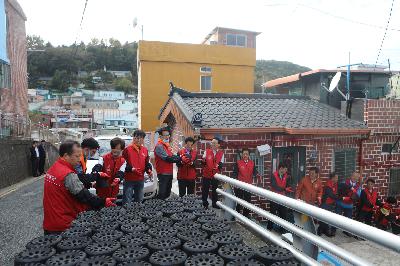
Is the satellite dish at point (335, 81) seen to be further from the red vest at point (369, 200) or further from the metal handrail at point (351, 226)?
the metal handrail at point (351, 226)

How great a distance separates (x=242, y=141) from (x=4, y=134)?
11.4m

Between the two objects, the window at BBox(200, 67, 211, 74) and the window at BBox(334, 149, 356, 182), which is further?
the window at BBox(200, 67, 211, 74)

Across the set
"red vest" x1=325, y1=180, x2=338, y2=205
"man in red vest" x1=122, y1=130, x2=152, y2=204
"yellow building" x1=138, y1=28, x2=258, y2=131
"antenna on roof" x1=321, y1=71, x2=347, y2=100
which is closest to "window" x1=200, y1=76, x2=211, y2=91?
"yellow building" x1=138, y1=28, x2=258, y2=131

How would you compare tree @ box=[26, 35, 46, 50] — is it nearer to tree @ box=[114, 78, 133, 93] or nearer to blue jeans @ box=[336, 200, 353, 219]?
tree @ box=[114, 78, 133, 93]

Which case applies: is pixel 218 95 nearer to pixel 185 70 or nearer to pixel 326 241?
pixel 326 241

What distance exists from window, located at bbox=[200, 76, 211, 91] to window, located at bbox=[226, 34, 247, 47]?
29.1 feet

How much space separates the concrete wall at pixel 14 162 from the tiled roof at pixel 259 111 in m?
7.11

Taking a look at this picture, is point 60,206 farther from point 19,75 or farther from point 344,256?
point 19,75

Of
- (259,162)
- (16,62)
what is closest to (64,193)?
(259,162)

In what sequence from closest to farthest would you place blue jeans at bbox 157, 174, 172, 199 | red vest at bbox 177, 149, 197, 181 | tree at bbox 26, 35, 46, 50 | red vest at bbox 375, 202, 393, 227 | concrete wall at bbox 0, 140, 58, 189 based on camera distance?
1. blue jeans at bbox 157, 174, 172, 199
2. red vest at bbox 177, 149, 197, 181
3. red vest at bbox 375, 202, 393, 227
4. concrete wall at bbox 0, 140, 58, 189
5. tree at bbox 26, 35, 46, 50

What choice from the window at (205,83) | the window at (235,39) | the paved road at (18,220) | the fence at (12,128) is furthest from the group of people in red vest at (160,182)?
the window at (235,39)

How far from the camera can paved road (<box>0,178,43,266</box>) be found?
19.4 feet

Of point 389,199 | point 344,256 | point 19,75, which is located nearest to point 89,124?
point 19,75

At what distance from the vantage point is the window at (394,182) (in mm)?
11312
